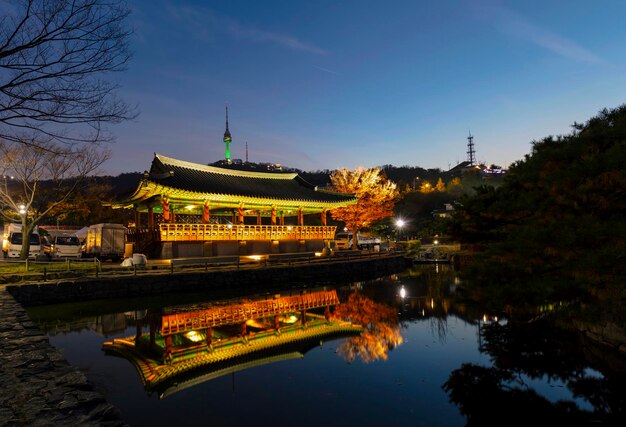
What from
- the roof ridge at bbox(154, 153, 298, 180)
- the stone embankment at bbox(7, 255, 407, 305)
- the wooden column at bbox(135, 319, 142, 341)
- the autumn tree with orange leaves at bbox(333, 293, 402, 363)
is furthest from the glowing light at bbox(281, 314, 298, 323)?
the roof ridge at bbox(154, 153, 298, 180)

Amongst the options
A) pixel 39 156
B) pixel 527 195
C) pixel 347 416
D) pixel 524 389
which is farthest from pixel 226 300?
pixel 39 156

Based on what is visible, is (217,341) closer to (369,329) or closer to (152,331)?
(152,331)

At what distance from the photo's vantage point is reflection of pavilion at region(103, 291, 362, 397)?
8312mm

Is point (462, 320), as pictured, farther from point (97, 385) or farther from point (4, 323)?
point (4, 323)

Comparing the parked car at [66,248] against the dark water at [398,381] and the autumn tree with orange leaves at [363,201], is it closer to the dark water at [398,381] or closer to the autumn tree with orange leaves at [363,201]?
the dark water at [398,381]

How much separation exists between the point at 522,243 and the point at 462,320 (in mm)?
9629

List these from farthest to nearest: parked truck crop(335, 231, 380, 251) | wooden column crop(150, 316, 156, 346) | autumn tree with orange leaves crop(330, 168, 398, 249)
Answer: parked truck crop(335, 231, 380, 251)
autumn tree with orange leaves crop(330, 168, 398, 249)
wooden column crop(150, 316, 156, 346)

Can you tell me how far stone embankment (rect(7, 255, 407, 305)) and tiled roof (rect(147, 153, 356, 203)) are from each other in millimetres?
7009

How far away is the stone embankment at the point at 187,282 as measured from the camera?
16.2m

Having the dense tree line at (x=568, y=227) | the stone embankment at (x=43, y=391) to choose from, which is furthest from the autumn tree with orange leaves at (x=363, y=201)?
the dense tree line at (x=568, y=227)

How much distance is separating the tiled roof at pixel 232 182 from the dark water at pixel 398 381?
568 inches

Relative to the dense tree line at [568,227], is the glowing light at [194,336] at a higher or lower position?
lower

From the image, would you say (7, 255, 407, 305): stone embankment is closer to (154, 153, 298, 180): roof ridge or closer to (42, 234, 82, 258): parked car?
(154, 153, 298, 180): roof ridge

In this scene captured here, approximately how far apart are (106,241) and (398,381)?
1043 inches
